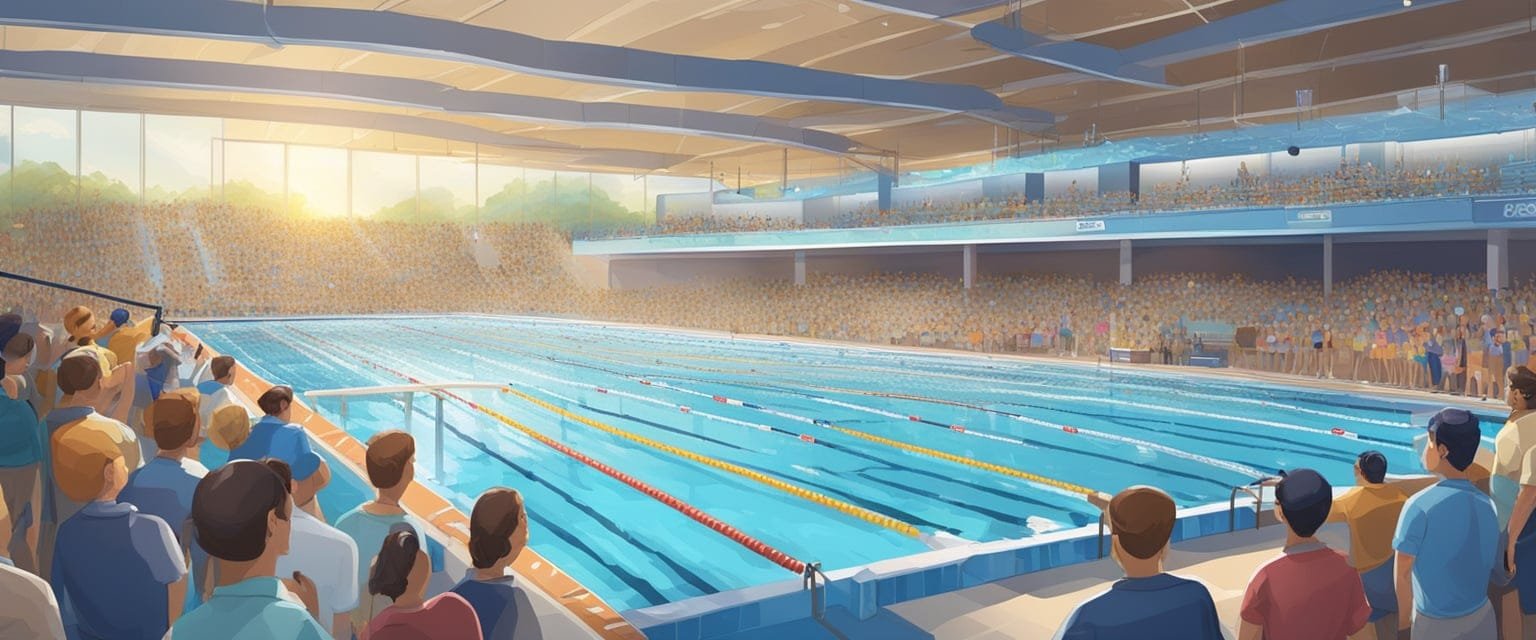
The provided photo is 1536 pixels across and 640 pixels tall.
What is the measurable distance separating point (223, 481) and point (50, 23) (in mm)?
12306

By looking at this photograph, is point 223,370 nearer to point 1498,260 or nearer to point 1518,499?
point 1518,499

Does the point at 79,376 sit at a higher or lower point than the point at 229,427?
higher

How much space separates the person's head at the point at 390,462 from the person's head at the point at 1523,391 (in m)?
3.40

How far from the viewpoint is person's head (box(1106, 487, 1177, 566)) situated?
201 centimetres

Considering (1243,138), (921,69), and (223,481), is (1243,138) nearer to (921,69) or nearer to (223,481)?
(921,69)

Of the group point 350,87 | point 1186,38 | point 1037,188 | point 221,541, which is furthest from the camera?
point 1037,188

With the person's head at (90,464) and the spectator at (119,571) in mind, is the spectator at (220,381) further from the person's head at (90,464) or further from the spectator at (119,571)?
the spectator at (119,571)

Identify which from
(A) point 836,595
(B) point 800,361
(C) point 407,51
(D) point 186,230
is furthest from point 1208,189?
(D) point 186,230

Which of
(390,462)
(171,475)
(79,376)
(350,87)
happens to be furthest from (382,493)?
(350,87)

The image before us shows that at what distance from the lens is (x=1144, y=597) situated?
6.46ft

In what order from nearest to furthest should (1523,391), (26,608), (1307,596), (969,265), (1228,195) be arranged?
(26,608) < (1307,596) < (1523,391) < (1228,195) < (969,265)

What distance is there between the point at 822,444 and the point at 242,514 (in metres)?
8.43

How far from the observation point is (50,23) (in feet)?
37.4

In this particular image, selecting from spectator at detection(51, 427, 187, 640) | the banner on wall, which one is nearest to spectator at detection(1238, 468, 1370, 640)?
spectator at detection(51, 427, 187, 640)
